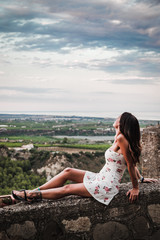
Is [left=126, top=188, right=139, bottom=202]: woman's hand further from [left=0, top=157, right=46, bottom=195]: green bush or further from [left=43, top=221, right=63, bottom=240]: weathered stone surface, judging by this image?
[left=0, top=157, right=46, bottom=195]: green bush

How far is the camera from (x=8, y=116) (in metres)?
77.2

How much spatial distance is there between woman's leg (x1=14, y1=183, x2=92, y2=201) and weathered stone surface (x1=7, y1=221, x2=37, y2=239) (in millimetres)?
281

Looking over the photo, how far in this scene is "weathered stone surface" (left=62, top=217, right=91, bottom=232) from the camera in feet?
7.89

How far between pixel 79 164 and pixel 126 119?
37223mm

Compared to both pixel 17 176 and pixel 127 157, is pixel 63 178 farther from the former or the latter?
pixel 17 176

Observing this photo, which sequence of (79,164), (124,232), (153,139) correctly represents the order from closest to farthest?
(124,232)
(153,139)
(79,164)

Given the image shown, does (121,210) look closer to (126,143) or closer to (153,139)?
(126,143)

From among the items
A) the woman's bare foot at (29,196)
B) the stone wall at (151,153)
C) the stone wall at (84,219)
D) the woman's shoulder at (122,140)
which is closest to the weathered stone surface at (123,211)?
the stone wall at (84,219)

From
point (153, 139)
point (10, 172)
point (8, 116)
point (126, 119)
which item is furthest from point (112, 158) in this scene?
point (8, 116)

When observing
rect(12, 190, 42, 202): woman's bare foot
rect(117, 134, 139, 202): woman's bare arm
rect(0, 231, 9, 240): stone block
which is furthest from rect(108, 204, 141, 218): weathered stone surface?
rect(0, 231, 9, 240): stone block

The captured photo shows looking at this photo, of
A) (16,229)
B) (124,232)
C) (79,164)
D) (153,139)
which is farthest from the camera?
(79,164)

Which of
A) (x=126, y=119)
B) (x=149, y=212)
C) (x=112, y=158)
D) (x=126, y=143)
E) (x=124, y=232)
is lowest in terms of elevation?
(x=124, y=232)

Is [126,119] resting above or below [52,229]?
above

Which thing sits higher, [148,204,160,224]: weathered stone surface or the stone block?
[148,204,160,224]: weathered stone surface
